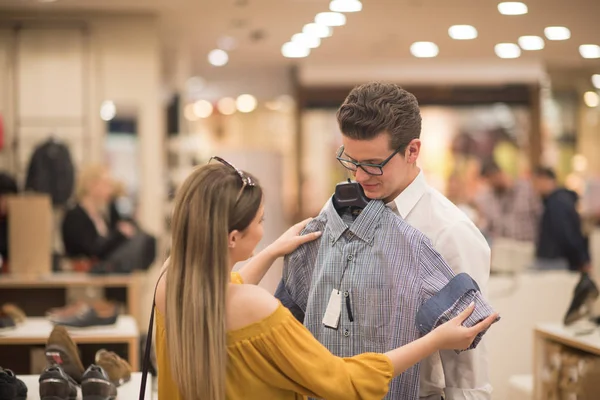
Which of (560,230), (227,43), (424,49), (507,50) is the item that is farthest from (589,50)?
(227,43)

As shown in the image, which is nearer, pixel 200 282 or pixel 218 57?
pixel 200 282

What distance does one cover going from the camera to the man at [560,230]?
764 cm

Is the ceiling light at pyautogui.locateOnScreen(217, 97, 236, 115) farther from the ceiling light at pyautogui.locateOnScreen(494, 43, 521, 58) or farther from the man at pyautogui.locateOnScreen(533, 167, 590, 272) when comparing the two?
the man at pyautogui.locateOnScreen(533, 167, 590, 272)

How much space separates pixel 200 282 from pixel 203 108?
1416cm

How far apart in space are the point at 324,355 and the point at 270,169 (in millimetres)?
7817

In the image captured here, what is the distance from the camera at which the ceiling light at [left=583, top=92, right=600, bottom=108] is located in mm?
13398

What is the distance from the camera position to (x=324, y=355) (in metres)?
1.88

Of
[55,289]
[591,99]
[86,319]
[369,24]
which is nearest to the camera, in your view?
[86,319]

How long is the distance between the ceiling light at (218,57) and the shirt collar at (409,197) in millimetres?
9151

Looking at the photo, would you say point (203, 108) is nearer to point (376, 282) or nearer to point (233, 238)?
point (376, 282)

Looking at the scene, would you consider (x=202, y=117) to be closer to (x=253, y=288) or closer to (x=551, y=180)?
(x=551, y=180)

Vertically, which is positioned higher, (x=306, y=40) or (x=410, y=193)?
(x=306, y=40)

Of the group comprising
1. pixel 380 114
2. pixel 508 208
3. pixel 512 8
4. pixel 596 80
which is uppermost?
pixel 512 8

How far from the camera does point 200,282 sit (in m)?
1.85
